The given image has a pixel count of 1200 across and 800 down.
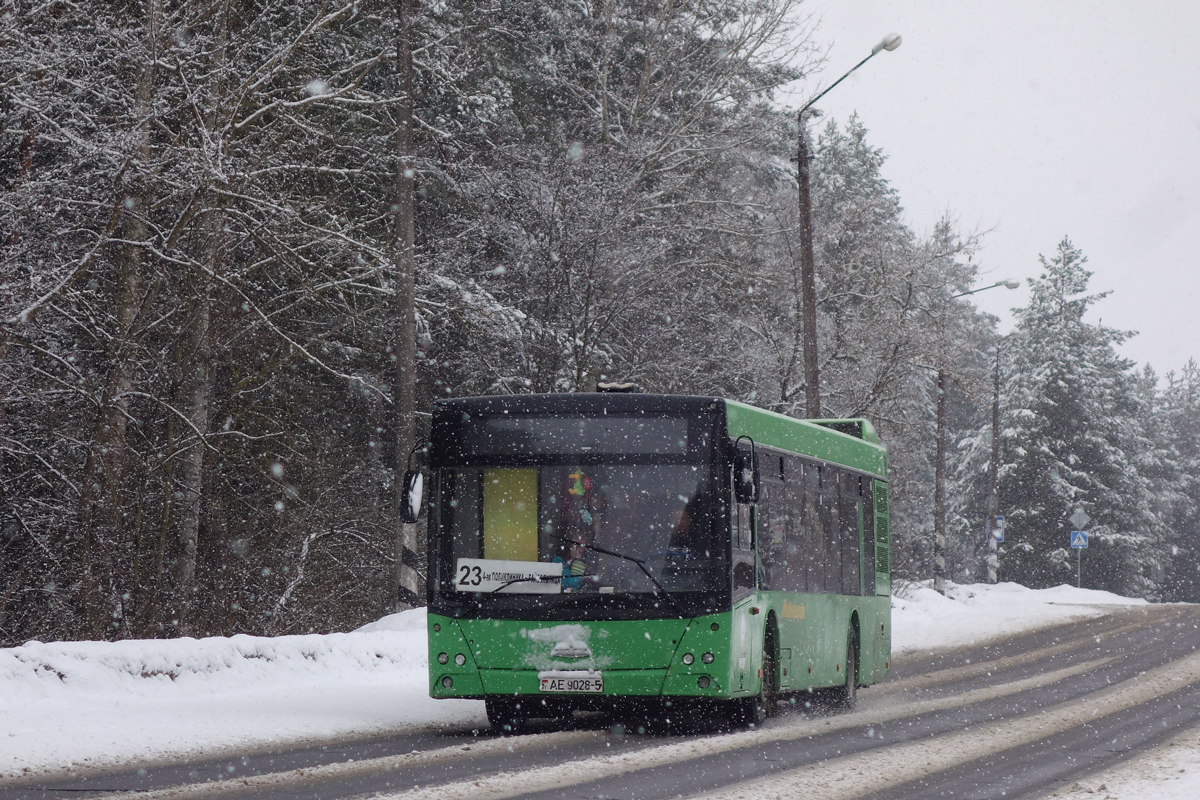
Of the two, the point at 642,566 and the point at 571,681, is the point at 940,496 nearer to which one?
the point at 642,566

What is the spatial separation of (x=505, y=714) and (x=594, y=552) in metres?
1.97

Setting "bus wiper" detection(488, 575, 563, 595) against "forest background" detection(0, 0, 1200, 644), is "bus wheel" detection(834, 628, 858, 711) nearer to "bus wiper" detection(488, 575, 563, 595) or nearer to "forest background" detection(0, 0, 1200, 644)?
"bus wiper" detection(488, 575, 563, 595)

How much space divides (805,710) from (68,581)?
27.7 feet

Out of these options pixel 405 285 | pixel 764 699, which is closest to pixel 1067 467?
pixel 405 285

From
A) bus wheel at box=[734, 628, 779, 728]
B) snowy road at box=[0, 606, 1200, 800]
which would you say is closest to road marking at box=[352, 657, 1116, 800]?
snowy road at box=[0, 606, 1200, 800]

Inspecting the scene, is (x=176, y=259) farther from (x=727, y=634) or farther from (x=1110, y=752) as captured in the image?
(x=1110, y=752)

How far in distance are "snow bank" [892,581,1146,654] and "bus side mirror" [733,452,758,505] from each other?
15.1m

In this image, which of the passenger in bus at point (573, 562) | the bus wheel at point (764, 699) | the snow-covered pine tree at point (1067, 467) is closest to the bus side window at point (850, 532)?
the bus wheel at point (764, 699)

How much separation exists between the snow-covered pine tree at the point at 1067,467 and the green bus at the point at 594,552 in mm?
70459

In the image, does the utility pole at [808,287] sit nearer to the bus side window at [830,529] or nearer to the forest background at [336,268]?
the forest background at [336,268]

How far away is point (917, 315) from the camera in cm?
4444

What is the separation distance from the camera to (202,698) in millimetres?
14445

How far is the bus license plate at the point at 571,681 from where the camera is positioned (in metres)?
12.5

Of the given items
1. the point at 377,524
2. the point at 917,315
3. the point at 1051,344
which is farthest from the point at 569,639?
the point at 1051,344
